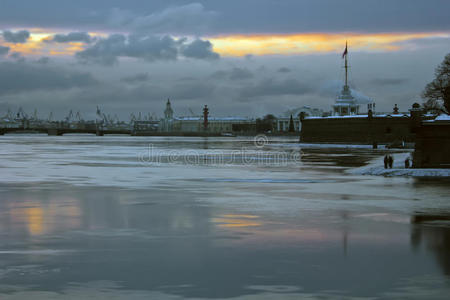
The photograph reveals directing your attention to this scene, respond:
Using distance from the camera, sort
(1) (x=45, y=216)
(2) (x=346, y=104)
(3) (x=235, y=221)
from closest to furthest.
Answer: (3) (x=235, y=221)
(1) (x=45, y=216)
(2) (x=346, y=104)

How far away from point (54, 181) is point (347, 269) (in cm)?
2301

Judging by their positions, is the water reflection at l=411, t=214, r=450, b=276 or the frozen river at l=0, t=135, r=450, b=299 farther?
the water reflection at l=411, t=214, r=450, b=276

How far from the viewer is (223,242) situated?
14961 millimetres

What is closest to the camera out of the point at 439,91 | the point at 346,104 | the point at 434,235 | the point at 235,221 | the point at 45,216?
the point at 434,235

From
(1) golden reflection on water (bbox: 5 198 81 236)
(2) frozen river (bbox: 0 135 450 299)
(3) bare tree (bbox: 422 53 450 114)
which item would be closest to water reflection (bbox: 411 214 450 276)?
(2) frozen river (bbox: 0 135 450 299)

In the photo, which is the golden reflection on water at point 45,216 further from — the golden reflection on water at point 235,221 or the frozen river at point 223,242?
the golden reflection on water at point 235,221

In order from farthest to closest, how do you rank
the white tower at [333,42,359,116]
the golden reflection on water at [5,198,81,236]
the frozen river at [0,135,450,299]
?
1. the white tower at [333,42,359,116]
2. the golden reflection on water at [5,198,81,236]
3. the frozen river at [0,135,450,299]

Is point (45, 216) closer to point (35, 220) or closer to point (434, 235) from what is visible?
point (35, 220)

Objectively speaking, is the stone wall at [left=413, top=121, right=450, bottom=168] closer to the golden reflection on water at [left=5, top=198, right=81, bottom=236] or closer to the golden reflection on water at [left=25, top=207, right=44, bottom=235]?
the golden reflection on water at [left=5, top=198, right=81, bottom=236]

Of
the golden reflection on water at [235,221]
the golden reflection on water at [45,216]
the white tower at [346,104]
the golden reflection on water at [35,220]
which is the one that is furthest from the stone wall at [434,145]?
the white tower at [346,104]

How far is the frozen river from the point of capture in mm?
10758

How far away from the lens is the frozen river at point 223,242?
35.3 feet

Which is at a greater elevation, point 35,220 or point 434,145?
point 434,145

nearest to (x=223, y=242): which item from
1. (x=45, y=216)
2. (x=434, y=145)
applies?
(x=45, y=216)
